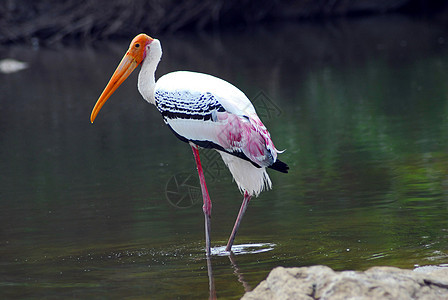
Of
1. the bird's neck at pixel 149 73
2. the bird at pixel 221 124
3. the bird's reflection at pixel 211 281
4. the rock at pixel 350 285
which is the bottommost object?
the bird's reflection at pixel 211 281

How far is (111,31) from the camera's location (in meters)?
27.5

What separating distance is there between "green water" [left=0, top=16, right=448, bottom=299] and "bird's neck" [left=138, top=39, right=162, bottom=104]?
106 cm

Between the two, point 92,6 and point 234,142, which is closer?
point 234,142

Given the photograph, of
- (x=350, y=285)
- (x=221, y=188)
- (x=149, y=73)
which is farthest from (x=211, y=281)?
(x=221, y=188)

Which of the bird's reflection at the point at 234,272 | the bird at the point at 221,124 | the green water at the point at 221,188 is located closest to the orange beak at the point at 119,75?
the bird at the point at 221,124

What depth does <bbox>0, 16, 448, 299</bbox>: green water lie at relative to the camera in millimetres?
5348

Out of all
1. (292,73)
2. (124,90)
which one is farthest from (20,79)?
(292,73)

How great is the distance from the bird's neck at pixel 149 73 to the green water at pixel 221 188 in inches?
41.6

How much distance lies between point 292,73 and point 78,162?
7.71 metres

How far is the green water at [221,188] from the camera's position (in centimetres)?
535

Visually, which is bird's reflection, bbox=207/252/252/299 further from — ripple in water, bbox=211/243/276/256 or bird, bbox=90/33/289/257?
bird, bbox=90/33/289/257

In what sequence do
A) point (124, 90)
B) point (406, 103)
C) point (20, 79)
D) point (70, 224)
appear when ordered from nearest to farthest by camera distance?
point (70, 224) → point (406, 103) → point (124, 90) → point (20, 79)

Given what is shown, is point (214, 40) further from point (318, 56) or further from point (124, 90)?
point (124, 90)

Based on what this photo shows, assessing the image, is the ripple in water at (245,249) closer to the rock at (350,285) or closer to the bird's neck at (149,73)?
the bird's neck at (149,73)
